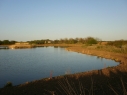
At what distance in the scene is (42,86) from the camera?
8414 mm

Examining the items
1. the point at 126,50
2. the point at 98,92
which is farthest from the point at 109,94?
the point at 126,50

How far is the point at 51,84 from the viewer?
28.7 feet

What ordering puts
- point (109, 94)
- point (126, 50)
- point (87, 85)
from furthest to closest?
point (126, 50) < point (87, 85) < point (109, 94)

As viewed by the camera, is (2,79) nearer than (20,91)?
No

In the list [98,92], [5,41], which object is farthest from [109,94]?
[5,41]

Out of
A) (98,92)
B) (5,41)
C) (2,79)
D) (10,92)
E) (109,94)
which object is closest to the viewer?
(109,94)

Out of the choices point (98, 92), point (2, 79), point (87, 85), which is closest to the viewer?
point (98, 92)

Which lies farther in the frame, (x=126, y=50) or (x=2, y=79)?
(x=126, y=50)

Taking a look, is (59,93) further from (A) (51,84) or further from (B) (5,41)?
(B) (5,41)

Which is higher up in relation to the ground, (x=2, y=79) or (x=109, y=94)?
(x=109, y=94)

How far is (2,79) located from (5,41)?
84848 mm

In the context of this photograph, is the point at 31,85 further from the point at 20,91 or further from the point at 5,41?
the point at 5,41

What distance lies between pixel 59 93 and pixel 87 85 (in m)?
1.87

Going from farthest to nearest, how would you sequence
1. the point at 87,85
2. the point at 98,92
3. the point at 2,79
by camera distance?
the point at 2,79 → the point at 87,85 → the point at 98,92
